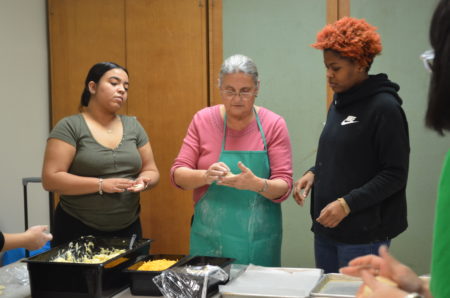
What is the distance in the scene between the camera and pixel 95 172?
259cm

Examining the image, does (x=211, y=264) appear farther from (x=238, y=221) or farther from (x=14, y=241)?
(x=14, y=241)

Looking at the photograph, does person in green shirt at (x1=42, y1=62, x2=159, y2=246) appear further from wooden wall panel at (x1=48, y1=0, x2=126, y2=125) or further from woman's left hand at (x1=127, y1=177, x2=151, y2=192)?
wooden wall panel at (x1=48, y1=0, x2=126, y2=125)

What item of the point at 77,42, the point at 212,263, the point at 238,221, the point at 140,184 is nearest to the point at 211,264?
the point at 212,263

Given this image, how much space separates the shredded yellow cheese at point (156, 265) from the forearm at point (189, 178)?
0.37 m

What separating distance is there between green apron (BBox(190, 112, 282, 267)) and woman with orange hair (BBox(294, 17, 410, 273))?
0.23 m

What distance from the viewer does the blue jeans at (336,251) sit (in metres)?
2.20

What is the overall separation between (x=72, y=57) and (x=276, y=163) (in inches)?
86.5

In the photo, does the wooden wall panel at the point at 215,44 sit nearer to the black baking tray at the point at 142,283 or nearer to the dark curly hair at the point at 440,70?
the black baking tray at the point at 142,283

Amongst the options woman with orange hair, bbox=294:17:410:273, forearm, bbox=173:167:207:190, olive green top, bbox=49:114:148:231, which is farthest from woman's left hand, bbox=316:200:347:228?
olive green top, bbox=49:114:148:231

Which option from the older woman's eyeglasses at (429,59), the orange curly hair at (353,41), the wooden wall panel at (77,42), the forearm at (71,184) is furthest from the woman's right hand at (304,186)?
the wooden wall panel at (77,42)

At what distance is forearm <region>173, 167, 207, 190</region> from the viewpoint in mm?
2311

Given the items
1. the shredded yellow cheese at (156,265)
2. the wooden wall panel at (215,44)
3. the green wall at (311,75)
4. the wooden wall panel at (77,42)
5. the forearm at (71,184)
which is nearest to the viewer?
the shredded yellow cheese at (156,265)

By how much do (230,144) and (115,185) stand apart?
0.57m

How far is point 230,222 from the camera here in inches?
93.2
